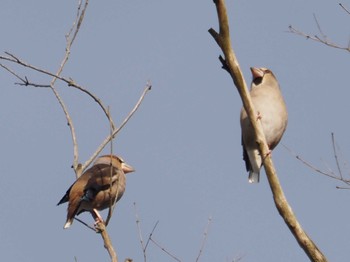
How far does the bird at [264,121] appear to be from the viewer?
7320 mm

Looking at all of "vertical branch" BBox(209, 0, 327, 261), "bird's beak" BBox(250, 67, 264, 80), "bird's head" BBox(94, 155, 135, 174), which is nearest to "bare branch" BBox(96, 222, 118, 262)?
"vertical branch" BBox(209, 0, 327, 261)

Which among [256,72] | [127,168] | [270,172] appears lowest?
[127,168]

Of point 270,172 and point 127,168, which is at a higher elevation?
point 270,172

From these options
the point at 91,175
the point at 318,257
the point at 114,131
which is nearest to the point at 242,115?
the point at 91,175

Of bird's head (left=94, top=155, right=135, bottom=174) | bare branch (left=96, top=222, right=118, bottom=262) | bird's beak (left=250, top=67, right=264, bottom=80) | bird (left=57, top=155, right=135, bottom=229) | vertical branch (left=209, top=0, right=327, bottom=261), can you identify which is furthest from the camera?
bird's head (left=94, top=155, right=135, bottom=174)

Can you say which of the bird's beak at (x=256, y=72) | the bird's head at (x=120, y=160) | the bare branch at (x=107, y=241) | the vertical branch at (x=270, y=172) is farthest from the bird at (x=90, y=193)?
the vertical branch at (x=270, y=172)

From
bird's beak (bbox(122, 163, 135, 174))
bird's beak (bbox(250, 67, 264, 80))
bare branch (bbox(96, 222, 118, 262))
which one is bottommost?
bird's beak (bbox(122, 163, 135, 174))

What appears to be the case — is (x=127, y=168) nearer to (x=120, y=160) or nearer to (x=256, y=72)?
(x=120, y=160)

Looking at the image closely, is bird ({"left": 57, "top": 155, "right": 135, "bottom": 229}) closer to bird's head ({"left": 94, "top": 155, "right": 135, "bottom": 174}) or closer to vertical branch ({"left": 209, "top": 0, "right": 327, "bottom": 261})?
bird's head ({"left": 94, "top": 155, "right": 135, "bottom": 174})

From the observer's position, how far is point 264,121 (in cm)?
743

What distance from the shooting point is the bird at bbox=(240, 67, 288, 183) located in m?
7.32

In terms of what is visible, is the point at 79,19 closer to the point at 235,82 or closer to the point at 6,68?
the point at 6,68

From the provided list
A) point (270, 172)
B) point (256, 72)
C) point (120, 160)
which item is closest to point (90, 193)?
point (120, 160)

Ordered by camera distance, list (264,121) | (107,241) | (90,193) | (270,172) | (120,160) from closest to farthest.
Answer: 1. (270,172)
2. (107,241)
3. (264,121)
4. (90,193)
5. (120,160)
